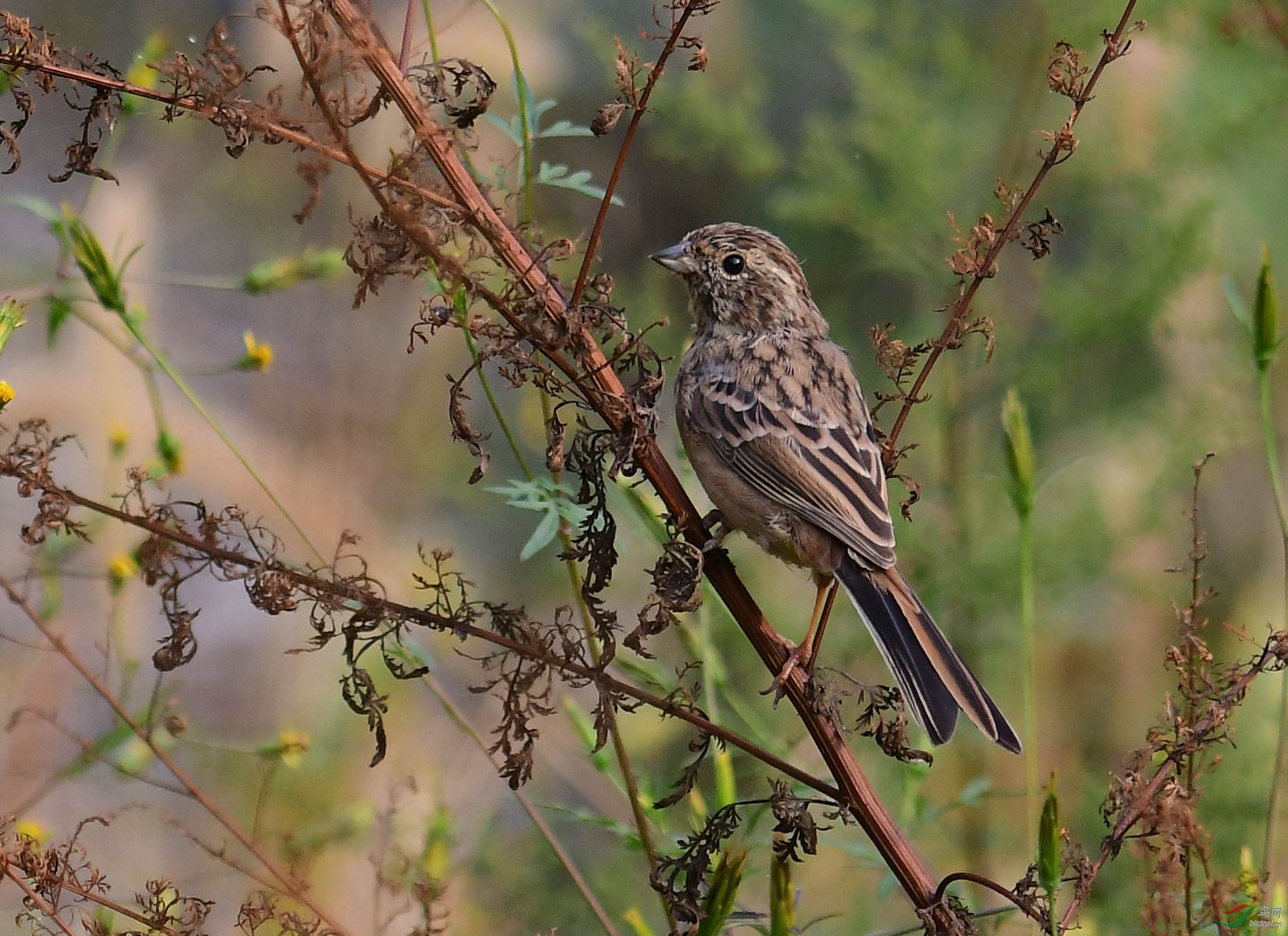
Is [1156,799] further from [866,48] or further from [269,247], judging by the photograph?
[269,247]

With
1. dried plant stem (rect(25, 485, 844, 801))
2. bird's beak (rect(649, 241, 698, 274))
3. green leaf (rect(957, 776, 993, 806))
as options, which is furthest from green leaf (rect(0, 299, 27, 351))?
green leaf (rect(957, 776, 993, 806))

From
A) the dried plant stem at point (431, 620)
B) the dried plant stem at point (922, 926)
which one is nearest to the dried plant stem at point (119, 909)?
the dried plant stem at point (431, 620)

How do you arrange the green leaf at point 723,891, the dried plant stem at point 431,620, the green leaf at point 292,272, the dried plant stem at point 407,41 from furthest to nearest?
the green leaf at point 292,272, the dried plant stem at point 407,41, the dried plant stem at point 431,620, the green leaf at point 723,891

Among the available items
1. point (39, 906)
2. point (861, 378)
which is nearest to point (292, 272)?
point (39, 906)

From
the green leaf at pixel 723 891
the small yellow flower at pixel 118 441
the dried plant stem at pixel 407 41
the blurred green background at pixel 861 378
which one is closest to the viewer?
the green leaf at pixel 723 891

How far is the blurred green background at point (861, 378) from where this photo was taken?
4488 millimetres

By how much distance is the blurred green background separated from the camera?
449cm

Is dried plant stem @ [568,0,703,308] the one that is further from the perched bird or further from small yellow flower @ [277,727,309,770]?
small yellow flower @ [277,727,309,770]

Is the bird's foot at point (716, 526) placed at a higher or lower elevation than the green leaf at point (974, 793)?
higher

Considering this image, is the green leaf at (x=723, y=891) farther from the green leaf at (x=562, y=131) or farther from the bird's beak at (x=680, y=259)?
the bird's beak at (x=680, y=259)

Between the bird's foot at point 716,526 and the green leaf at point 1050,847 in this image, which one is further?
the bird's foot at point 716,526

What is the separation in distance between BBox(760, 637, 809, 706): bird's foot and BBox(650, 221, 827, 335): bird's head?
156cm

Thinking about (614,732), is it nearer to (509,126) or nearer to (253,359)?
(509,126)

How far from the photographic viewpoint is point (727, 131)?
5.05m
